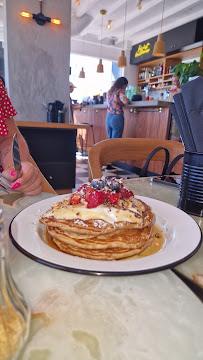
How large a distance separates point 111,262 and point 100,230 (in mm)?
101

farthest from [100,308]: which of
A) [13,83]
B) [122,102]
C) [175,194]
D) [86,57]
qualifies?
[86,57]

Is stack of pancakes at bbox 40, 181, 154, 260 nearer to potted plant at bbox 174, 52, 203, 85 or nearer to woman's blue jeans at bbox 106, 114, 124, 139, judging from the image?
potted plant at bbox 174, 52, 203, 85

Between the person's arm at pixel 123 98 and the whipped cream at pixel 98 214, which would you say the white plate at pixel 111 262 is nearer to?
the whipped cream at pixel 98 214

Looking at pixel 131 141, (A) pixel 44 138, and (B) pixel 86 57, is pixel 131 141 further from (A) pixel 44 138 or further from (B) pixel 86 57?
(B) pixel 86 57

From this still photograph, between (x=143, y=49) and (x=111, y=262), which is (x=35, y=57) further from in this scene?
(x=143, y=49)

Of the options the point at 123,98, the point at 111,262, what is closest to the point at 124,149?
the point at 111,262

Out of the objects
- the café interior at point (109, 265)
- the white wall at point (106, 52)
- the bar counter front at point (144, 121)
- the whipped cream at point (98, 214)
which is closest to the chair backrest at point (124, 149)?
the café interior at point (109, 265)

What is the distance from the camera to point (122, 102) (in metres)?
4.94

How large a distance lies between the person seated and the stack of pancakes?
1.08 ft

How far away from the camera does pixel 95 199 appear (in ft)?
1.81

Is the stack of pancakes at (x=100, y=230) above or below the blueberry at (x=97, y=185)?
below

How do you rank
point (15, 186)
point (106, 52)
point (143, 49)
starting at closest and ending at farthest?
point (15, 186) → point (143, 49) → point (106, 52)

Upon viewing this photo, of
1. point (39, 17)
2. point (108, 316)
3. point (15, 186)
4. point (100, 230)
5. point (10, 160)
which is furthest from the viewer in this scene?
point (39, 17)

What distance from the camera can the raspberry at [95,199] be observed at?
1.81 ft
